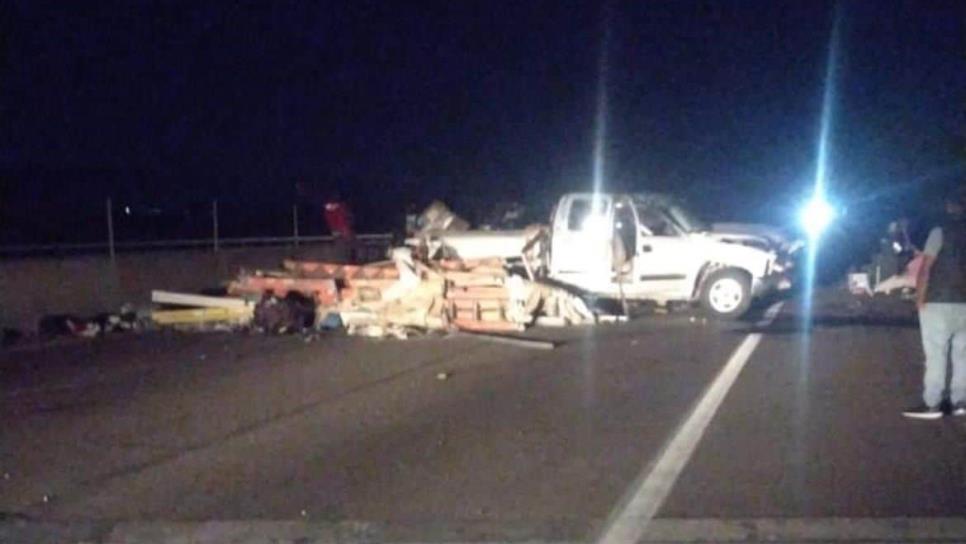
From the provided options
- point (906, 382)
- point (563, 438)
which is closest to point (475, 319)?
point (906, 382)

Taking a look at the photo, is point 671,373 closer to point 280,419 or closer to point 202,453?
point 280,419

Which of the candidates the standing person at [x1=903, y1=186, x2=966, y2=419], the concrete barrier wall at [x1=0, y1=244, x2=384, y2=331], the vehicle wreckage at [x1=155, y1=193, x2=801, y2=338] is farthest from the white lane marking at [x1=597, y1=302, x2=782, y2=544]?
the concrete barrier wall at [x1=0, y1=244, x2=384, y2=331]

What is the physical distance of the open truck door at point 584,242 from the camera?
26.0 meters

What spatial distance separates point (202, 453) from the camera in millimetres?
13039

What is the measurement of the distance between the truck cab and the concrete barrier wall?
7291 millimetres

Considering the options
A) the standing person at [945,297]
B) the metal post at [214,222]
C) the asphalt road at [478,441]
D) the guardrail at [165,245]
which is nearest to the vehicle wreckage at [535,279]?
the asphalt road at [478,441]

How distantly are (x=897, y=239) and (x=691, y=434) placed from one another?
18.8 m

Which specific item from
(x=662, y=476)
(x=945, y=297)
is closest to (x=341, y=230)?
(x=945, y=297)

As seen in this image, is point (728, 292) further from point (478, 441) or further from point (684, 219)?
point (478, 441)

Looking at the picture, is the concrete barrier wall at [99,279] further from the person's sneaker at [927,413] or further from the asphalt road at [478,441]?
the person's sneaker at [927,413]

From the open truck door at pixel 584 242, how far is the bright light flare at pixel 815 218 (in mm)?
14032

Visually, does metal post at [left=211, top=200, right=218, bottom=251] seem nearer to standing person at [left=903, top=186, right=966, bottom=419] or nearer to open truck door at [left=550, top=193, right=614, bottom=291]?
open truck door at [left=550, top=193, right=614, bottom=291]

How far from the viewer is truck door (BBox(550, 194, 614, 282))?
2598cm

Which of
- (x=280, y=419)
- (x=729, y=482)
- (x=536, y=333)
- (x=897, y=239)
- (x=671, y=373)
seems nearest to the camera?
(x=729, y=482)
